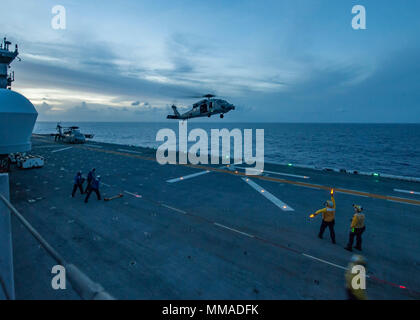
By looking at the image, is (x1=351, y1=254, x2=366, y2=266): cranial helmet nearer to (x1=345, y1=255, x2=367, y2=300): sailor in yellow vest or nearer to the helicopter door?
(x1=345, y1=255, x2=367, y2=300): sailor in yellow vest

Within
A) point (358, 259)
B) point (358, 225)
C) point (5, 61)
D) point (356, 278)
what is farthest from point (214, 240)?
point (5, 61)

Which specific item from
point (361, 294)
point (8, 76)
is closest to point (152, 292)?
point (361, 294)

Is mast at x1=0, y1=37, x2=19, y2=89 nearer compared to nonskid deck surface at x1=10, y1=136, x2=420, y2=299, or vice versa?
nonskid deck surface at x1=10, y1=136, x2=420, y2=299

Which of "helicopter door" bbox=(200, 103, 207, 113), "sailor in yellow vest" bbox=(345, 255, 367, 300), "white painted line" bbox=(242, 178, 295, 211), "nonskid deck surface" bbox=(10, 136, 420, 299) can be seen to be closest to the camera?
"sailor in yellow vest" bbox=(345, 255, 367, 300)

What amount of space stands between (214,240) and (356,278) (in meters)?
5.27

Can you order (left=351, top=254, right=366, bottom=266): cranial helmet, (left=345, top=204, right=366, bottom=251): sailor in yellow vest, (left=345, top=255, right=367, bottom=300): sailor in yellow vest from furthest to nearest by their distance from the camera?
(left=345, top=204, right=366, bottom=251): sailor in yellow vest
(left=351, top=254, right=366, bottom=266): cranial helmet
(left=345, top=255, right=367, bottom=300): sailor in yellow vest

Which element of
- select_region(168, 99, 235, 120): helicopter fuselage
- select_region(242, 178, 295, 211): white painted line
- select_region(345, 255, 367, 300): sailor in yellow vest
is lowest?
select_region(345, 255, 367, 300): sailor in yellow vest

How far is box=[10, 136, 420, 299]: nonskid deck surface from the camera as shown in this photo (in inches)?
274

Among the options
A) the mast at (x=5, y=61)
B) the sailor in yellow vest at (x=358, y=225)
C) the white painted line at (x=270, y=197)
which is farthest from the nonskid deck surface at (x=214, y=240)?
the mast at (x=5, y=61)

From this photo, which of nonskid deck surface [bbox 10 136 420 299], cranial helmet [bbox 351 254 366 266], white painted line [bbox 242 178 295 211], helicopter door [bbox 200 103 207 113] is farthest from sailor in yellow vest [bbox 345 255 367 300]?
helicopter door [bbox 200 103 207 113]

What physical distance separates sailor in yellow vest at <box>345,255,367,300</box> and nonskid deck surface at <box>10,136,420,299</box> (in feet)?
0.71

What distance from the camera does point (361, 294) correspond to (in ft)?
22.0

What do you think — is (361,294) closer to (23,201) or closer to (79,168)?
(23,201)

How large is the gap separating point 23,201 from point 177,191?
9756 mm
